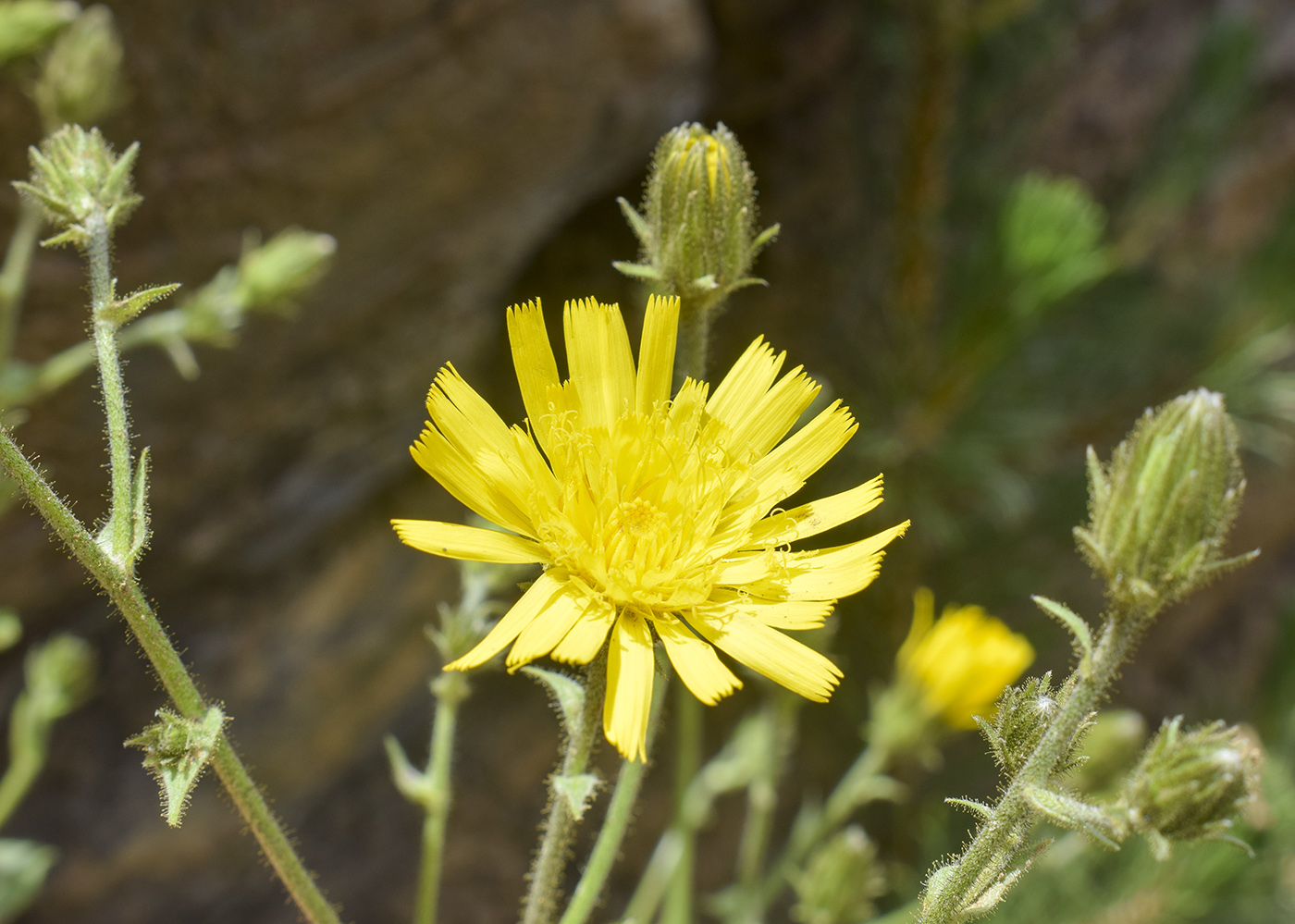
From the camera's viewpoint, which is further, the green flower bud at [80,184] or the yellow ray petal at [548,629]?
the green flower bud at [80,184]

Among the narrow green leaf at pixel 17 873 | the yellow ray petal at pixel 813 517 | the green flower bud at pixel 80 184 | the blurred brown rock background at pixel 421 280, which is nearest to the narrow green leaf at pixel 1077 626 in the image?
the yellow ray petal at pixel 813 517

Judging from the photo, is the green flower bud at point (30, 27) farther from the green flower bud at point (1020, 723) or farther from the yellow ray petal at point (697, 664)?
the green flower bud at point (1020, 723)

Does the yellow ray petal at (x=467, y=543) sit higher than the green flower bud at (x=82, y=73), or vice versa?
the green flower bud at (x=82, y=73)

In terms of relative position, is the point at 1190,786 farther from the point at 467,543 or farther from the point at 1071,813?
the point at 467,543

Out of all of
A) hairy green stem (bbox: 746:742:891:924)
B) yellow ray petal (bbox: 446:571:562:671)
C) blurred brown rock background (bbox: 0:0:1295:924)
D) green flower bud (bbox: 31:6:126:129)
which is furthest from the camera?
blurred brown rock background (bbox: 0:0:1295:924)

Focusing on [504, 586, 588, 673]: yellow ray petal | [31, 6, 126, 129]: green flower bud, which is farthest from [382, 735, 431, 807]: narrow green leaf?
[31, 6, 126, 129]: green flower bud

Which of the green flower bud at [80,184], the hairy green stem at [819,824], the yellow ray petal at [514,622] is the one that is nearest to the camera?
the yellow ray petal at [514,622]

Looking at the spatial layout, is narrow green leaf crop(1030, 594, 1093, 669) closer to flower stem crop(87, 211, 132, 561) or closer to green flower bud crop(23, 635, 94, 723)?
flower stem crop(87, 211, 132, 561)
